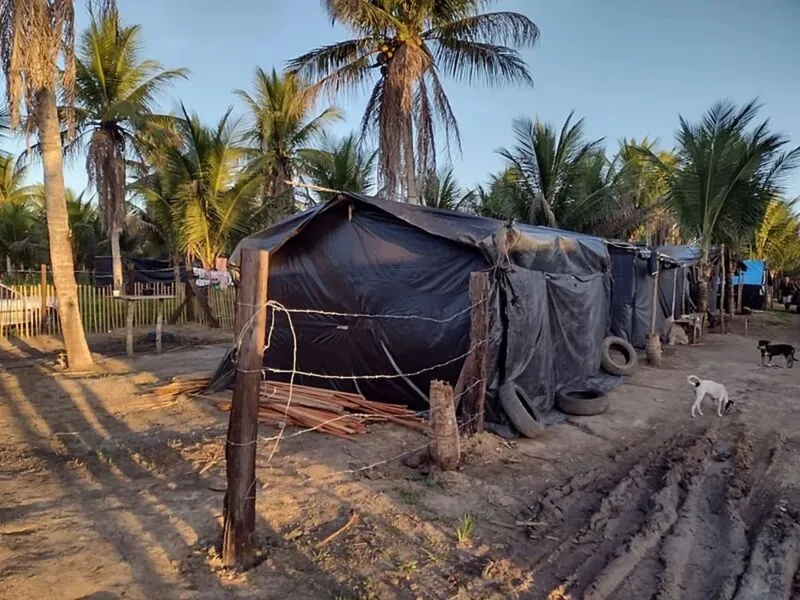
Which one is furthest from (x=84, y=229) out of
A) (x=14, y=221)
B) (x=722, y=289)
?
(x=722, y=289)

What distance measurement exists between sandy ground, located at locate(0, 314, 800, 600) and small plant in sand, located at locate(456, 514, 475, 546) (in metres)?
0.02

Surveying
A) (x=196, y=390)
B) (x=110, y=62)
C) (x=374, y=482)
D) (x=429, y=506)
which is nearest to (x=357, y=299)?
(x=196, y=390)

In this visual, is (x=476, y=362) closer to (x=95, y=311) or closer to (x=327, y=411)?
(x=327, y=411)

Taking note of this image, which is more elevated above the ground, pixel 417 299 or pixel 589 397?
pixel 417 299

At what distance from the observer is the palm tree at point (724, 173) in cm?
1405

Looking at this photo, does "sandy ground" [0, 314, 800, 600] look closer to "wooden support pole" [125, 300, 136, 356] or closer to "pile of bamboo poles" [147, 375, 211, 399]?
"pile of bamboo poles" [147, 375, 211, 399]

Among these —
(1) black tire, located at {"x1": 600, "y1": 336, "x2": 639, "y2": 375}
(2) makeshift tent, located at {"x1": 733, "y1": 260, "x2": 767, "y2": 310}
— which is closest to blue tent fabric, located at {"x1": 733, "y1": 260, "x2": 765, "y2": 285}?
(2) makeshift tent, located at {"x1": 733, "y1": 260, "x2": 767, "y2": 310}

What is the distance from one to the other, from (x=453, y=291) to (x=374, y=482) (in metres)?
2.91

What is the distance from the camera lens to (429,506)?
4.20 m

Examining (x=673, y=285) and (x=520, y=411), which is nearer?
(x=520, y=411)

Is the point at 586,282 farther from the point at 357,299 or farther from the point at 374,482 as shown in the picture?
the point at 374,482

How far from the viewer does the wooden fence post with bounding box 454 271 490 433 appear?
592 centimetres

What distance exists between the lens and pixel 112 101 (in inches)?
608

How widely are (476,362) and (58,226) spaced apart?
8.35 metres
